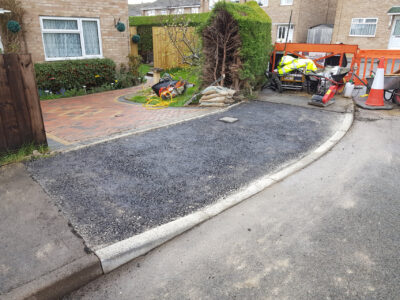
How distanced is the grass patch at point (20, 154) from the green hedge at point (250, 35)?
5987 millimetres

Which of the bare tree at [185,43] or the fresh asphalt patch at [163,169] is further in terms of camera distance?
the bare tree at [185,43]

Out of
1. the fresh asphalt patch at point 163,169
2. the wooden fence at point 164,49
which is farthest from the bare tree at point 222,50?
the wooden fence at point 164,49

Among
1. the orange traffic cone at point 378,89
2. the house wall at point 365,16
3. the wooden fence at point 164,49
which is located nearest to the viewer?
the orange traffic cone at point 378,89

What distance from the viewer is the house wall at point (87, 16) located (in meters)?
10.3

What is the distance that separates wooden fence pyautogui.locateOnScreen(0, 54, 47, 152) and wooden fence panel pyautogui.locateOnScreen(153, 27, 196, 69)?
1269 cm

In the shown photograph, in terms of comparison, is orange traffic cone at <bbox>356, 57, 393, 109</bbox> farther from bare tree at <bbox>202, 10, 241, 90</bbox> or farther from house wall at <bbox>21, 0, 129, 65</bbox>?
house wall at <bbox>21, 0, 129, 65</bbox>

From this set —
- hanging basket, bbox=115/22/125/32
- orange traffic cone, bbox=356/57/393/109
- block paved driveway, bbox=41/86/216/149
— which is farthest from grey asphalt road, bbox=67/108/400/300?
hanging basket, bbox=115/22/125/32

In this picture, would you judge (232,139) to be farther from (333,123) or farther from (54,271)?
(54,271)

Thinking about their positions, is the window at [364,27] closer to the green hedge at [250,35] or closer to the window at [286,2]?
the window at [286,2]

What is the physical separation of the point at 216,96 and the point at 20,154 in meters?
5.27

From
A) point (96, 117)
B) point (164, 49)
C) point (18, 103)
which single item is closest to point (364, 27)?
point (164, 49)

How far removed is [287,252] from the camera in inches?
116

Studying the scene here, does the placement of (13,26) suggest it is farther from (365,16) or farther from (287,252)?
(365,16)

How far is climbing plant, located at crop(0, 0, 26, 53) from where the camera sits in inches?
377
